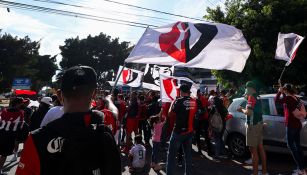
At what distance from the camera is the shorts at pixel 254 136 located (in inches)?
264

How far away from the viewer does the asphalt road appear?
25.4 feet

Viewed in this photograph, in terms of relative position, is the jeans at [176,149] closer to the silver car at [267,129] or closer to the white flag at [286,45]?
the silver car at [267,129]

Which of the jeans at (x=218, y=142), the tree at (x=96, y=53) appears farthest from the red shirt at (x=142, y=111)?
the tree at (x=96, y=53)

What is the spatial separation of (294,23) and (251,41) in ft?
7.32

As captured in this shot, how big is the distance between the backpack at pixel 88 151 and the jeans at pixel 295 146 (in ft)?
19.9

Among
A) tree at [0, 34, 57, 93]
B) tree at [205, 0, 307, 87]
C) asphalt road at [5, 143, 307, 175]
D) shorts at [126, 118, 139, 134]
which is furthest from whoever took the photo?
tree at [0, 34, 57, 93]

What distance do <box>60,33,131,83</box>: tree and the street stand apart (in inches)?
2004

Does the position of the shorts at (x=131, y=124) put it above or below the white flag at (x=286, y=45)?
below

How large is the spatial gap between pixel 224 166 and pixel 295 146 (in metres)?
1.79

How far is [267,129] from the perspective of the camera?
8.57 meters

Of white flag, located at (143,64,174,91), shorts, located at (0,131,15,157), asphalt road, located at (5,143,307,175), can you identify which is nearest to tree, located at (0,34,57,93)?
white flag, located at (143,64,174,91)

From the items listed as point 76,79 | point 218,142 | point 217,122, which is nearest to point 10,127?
point 217,122

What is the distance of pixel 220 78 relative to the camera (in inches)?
813

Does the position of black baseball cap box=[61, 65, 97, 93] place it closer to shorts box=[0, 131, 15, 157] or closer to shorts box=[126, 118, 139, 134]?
shorts box=[0, 131, 15, 157]
